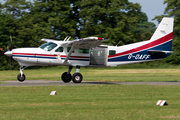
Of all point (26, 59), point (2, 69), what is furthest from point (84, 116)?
point (2, 69)

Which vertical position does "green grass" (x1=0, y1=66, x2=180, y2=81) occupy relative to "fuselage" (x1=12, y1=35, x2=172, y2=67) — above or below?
below

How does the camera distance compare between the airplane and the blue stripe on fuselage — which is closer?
the airplane

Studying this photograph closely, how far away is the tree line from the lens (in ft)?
172

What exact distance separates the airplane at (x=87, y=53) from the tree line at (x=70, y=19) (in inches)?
1190

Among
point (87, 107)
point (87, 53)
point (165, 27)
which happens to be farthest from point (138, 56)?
point (87, 107)

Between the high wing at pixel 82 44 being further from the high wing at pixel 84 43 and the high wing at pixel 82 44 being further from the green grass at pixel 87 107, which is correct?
the green grass at pixel 87 107

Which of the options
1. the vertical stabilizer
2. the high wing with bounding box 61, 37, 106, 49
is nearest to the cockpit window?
the high wing with bounding box 61, 37, 106, 49

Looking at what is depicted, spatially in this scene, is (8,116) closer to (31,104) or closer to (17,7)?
(31,104)

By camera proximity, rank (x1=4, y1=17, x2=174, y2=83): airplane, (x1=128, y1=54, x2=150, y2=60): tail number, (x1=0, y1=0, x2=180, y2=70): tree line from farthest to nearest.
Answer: (x1=0, y1=0, x2=180, y2=70): tree line
(x1=128, y1=54, x2=150, y2=60): tail number
(x1=4, y1=17, x2=174, y2=83): airplane

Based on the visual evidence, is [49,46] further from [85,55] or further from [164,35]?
[164,35]

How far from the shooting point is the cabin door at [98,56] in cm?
2177

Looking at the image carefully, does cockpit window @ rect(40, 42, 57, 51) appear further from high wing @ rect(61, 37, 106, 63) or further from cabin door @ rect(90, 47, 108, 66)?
cabin door @ rect(90, 47, 108, 66)

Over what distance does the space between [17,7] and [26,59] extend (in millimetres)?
37161

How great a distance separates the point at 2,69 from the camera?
4631cm
